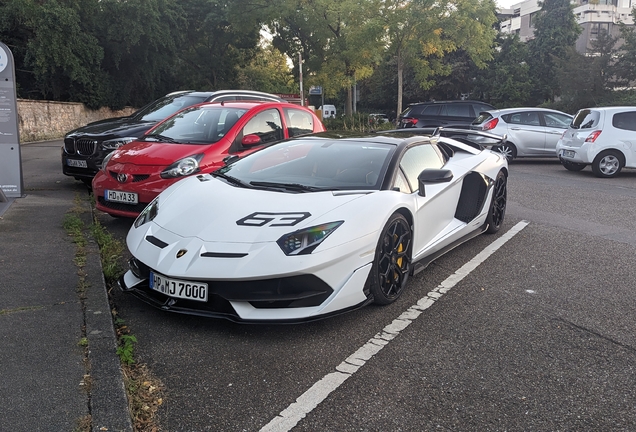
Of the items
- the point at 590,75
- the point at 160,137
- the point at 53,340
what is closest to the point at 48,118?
the point at 160,137

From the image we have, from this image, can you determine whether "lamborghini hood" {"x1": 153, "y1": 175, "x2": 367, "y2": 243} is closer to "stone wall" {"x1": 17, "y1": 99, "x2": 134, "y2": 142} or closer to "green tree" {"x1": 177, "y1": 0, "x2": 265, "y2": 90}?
"stone wall" {"x1": 17, "y1": 99, "x2": 134, "y2": 142}

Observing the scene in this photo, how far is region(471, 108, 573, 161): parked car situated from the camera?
1502 centimetres

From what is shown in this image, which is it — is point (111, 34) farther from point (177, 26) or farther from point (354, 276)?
point (354, 276)

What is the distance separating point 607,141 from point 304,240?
35.0ft

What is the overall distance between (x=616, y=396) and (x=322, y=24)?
2989cm

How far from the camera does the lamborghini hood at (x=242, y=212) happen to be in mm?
3918

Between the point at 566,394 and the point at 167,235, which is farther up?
the point at 167,235

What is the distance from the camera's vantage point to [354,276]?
13.0 ft

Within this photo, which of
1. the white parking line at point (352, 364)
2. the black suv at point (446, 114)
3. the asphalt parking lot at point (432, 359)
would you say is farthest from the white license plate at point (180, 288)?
the black suv at point (446, 114)

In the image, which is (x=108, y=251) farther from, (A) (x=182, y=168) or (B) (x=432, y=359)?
(B) (x=432, y=359)

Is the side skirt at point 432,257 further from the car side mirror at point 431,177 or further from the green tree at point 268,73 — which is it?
the green tree at point 268,73

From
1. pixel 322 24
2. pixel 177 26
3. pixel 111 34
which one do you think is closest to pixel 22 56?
pixel 111 34

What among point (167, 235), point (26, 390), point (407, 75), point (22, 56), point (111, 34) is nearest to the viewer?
point (26, 390)

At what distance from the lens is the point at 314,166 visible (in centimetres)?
499
